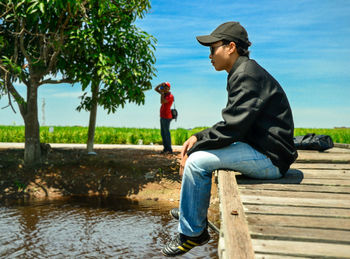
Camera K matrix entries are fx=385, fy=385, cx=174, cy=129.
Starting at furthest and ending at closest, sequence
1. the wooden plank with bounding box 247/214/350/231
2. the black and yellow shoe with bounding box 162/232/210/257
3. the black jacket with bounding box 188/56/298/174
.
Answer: the black and yellow shoe with bounding box 162/232/210/257 → the black jacket with bounding box 188/56/298/174 → the wooden plank with bounding box 247/214/350/231

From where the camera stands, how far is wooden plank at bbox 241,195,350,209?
3137mm

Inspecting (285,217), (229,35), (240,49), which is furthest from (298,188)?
(229,35)

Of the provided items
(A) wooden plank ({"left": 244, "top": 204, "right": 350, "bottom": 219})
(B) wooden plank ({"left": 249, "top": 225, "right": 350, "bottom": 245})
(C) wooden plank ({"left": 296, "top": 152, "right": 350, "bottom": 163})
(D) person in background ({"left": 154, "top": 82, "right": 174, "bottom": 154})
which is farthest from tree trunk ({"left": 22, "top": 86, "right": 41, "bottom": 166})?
(B) wooden plank ({"left": 249, "top": 225, "right": 350, "bottom": 245})

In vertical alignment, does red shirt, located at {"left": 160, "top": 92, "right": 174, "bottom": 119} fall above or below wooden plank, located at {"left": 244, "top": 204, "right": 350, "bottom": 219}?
above

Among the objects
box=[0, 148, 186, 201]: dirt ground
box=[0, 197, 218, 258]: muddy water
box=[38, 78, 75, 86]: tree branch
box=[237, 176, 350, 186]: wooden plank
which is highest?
box=[38, 78, 75, 86]: tree branch

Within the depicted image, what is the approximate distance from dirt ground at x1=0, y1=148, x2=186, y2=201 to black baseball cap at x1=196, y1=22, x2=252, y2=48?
266 inches

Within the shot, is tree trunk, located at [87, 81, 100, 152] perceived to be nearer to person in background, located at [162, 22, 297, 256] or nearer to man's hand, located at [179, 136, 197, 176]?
man's hand, located at [179, 136, 197, 176]

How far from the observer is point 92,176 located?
35.6 ft

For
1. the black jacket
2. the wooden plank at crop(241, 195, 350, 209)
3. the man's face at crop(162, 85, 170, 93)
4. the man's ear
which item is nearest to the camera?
the wooden plank at crop(241, 195, 350, 209)

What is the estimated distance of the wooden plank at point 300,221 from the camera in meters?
2.71

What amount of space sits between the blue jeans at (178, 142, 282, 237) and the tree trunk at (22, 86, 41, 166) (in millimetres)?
9008

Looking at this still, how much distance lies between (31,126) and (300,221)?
33.2 feet

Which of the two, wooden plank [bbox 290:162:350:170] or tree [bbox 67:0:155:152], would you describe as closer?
wooden plank [bbox 290:162:350:170]

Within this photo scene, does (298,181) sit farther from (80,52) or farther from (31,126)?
(31,126)
